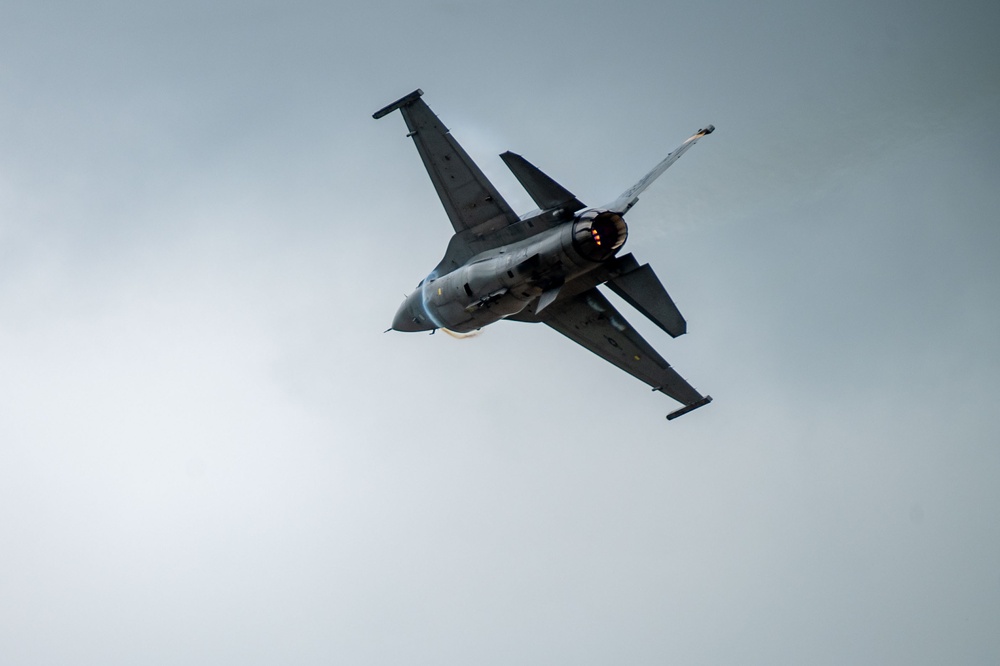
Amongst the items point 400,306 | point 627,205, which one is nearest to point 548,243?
point 627,205

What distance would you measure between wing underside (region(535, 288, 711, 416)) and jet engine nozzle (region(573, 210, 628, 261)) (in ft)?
12.3

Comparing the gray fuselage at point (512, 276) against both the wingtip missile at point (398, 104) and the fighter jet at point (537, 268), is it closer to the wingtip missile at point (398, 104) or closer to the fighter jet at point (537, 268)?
the fighter jet at point (537, 268)

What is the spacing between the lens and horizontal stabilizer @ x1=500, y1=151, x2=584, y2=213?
2850cm

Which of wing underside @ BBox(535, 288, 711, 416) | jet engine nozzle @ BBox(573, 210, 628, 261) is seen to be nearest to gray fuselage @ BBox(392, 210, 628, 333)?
jet engine nozzle @ BBox(573, 210, 628, 261)

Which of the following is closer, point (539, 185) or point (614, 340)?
point (539, 185)

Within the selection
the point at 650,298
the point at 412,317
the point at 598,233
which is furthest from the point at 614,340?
the point at 598,233

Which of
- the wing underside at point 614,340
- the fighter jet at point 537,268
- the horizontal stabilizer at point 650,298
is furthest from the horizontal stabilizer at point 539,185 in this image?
the wing underside at point 614,340

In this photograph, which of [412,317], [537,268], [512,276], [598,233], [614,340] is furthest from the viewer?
[614,340]

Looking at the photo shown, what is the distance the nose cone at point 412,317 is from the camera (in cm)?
3241

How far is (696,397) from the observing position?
3388cm

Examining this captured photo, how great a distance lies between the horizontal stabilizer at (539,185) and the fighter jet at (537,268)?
0.8 inches

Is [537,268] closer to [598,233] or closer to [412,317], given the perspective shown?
[598,233]

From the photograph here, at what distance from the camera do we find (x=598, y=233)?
2828 cm

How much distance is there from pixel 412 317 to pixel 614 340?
4852 mm
